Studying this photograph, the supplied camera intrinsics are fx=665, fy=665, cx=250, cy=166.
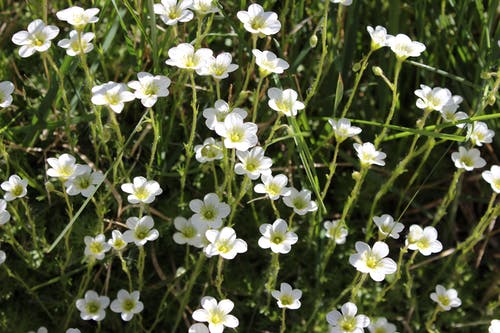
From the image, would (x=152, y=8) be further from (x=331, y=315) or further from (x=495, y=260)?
(x=495, y=260)

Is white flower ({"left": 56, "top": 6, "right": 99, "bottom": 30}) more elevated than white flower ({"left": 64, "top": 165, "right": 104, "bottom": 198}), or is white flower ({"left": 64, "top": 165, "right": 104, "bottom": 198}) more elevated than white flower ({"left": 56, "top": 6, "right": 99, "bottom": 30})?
white flower ({"left": 56, "top": 6, "right": 99, "bottom": 30})

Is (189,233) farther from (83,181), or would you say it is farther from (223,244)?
(83,181)

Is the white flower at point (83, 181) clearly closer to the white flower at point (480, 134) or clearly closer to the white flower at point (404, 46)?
the white flower at point (404, 46)

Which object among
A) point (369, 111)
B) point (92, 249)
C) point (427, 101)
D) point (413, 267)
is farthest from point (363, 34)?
point (92, 249)

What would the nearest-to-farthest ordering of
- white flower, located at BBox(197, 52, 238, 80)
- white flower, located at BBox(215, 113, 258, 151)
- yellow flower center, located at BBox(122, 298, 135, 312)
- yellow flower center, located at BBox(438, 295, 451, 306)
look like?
white flower, located at BBox(215, 113, 258, 151)
white flower, located at BBox(197, 52, 238, 80)
yellow flower center, located at BBox(122, 298, 135, 312)
yellow flower center, located at BBox(438, 295, 451, 306)

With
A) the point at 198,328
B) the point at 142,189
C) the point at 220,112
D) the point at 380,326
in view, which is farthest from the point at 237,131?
the point at 380,326

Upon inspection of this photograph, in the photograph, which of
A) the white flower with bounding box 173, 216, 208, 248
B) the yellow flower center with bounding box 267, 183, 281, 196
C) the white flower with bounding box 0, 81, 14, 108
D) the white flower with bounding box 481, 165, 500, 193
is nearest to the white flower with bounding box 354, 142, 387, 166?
the yellow flower center with bounding box 267, 183, 281, 196

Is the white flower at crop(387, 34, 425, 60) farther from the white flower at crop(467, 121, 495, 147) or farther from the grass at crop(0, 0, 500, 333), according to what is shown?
the white flower at crop(467, 121, 495, 147)
